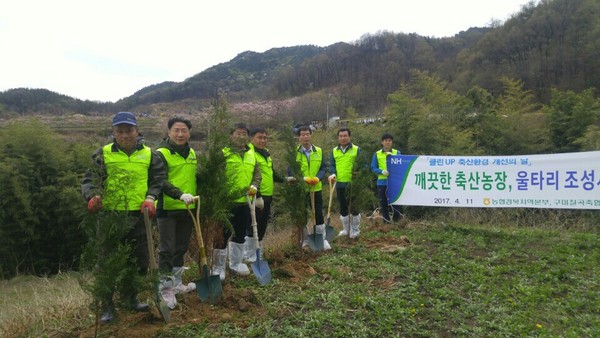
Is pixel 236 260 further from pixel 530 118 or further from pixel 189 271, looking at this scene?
pixel 530 118

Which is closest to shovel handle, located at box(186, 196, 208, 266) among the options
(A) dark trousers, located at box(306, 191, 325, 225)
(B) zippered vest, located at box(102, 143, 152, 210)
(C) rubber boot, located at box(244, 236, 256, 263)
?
(B) zippered vest, located at box(102, 143, 152, 210)

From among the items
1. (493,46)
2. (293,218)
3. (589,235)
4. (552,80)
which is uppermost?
(493,46)


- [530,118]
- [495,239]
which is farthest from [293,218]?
[530,118]

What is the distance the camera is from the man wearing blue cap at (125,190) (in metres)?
2.93

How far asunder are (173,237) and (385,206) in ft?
16.6

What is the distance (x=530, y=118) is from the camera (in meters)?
14.3

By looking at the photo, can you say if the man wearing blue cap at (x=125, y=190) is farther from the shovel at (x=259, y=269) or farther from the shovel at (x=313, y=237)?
the shovel at (x=313, y=237)

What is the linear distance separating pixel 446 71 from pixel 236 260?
48839 millimetres

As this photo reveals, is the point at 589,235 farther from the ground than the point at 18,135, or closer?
closer

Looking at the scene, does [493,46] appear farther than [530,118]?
Yes

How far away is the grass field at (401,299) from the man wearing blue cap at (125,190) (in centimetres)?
43

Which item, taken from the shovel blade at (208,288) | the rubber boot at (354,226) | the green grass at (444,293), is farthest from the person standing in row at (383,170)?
the shovel blade at (208,288)

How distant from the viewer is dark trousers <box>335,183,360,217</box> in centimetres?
652

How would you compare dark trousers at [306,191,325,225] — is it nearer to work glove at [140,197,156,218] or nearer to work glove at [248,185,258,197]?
work glove at [248,185,258,197]
